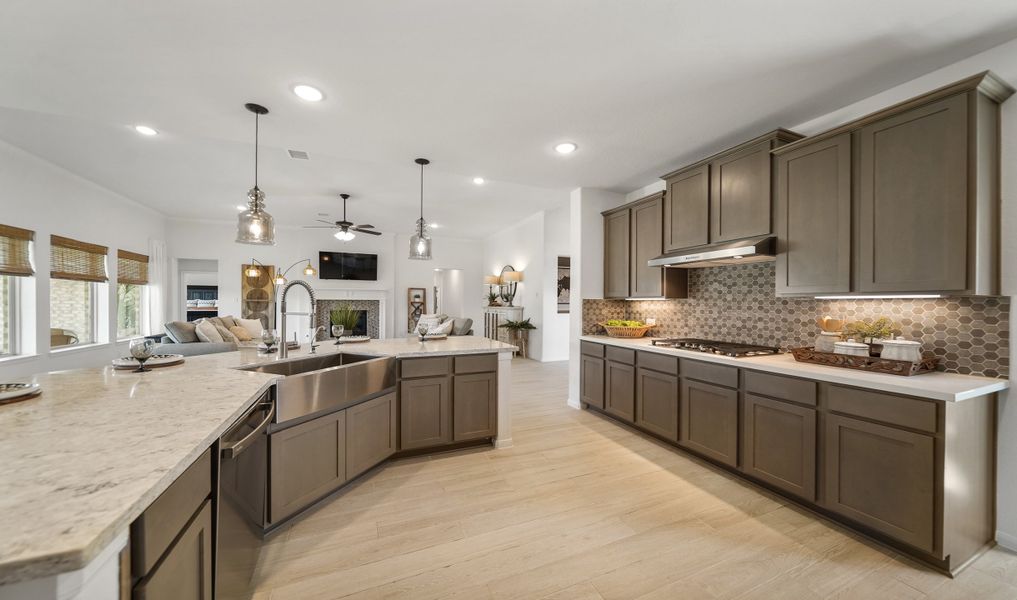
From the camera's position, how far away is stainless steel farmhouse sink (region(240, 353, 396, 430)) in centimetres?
204

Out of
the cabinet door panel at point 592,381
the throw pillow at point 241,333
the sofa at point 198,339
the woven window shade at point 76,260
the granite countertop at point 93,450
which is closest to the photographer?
the granite countertop at point 93,450

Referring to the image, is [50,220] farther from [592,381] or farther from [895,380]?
[895,380]

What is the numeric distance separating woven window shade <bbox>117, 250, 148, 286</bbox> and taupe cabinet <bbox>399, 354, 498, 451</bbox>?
5.73m

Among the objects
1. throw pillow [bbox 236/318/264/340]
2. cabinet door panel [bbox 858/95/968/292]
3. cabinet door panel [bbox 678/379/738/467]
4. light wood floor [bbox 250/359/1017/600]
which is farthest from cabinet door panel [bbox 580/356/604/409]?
throw pillow [bbox 236/318/264/340]

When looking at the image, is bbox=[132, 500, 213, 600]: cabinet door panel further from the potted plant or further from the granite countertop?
the potted plant

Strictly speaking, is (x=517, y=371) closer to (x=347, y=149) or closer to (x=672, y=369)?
(x=672, y=369)

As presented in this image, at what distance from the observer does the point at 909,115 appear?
204 centimetres

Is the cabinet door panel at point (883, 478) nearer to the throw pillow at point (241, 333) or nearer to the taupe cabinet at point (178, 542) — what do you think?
the taupe cabinet at point (178, 542)

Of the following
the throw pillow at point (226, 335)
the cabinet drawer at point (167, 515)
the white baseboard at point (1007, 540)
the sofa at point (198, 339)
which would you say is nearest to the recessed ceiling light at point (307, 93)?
the cabinet drawer at point (167, 515)

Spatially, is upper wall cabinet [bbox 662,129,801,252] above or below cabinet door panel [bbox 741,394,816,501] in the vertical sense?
above

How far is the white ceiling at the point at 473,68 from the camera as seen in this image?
1752 millimetres

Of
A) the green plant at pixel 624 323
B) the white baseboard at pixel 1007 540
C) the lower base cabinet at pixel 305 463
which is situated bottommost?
the white baseboard at pixel 1007 540

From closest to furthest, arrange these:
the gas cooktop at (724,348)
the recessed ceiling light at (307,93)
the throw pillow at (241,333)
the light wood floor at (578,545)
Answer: the light wood floor at (578,545), the recessed ceiling light at (307,93), the gas cooktop at (724,348), the throw pillow at (241,333)

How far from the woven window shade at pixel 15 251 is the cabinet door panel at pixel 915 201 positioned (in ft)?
23.2
